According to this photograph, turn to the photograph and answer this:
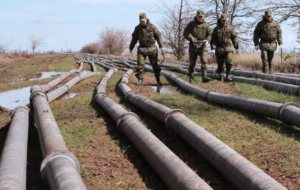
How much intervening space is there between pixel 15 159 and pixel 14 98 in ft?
22.3

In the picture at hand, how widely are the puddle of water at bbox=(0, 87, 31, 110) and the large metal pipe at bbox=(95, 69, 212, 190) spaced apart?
440 cm

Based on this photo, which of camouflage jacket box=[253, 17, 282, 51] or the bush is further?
the bush

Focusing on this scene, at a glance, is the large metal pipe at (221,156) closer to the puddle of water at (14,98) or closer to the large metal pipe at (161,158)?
the large metal pipe at (161,158)

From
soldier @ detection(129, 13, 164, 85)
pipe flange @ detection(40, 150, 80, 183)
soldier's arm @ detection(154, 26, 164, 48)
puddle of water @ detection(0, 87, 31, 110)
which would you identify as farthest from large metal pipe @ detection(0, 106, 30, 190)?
soldier's arm @ detection(154, 26, 164, 48)

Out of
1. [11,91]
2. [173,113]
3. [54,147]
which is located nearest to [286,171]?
[173,113]

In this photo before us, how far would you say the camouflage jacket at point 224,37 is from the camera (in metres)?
9.60

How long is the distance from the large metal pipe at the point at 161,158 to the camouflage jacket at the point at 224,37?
5.59 meters

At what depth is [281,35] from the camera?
1048 centimetres

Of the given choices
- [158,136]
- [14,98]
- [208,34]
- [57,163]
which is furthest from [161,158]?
[14,98]

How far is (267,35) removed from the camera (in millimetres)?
10367

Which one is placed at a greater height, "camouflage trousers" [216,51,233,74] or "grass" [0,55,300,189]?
"camouflage trousers" [216,51,233,74]

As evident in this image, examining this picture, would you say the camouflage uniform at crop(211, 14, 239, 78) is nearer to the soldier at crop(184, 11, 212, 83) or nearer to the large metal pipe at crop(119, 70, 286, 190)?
the soldier at crop(184, 11, 212, 83)

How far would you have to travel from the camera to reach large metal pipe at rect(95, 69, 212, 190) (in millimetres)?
2744

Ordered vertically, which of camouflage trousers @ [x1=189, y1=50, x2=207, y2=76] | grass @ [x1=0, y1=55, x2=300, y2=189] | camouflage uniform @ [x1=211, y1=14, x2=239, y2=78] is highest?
camouflage uniform @ [x1=211, y1=14, x2=239, y2=78]
